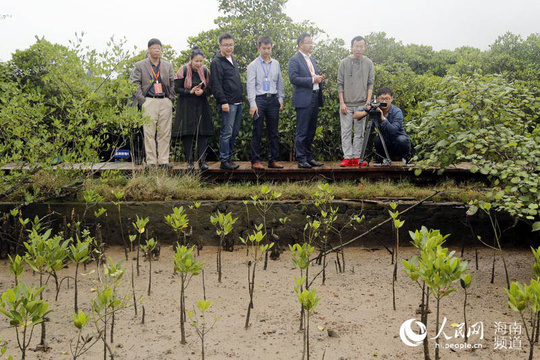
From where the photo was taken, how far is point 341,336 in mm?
3812

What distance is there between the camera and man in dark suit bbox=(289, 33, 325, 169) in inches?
300

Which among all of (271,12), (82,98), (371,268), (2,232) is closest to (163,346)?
(371,268)

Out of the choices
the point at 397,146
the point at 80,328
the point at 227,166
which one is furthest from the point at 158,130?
the point at 80,328

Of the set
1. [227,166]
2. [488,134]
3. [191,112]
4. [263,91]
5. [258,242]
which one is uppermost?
[263,91]

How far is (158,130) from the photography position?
7688 millimetres

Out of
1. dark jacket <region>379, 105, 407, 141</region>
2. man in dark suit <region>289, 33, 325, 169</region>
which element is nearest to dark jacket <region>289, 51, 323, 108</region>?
man in dark suit <region>289, 33, 325, 169</region>

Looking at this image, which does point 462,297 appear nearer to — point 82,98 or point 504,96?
point 504,96

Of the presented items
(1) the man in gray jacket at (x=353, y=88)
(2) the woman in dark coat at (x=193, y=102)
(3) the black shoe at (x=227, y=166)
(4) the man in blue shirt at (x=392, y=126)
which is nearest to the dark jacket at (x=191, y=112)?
(2) the woman in dark coat at (x=193, y=102)

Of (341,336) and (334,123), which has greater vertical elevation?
(334,123)

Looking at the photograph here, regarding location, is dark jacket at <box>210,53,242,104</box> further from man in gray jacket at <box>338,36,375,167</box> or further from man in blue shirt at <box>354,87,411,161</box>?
man in blue shirt at <box>354,87,411,161</box>

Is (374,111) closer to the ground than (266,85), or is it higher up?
closer to the ground

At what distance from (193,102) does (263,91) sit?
1.12 m

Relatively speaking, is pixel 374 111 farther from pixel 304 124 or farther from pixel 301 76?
pixel 301 76

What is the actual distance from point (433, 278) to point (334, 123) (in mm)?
6709
